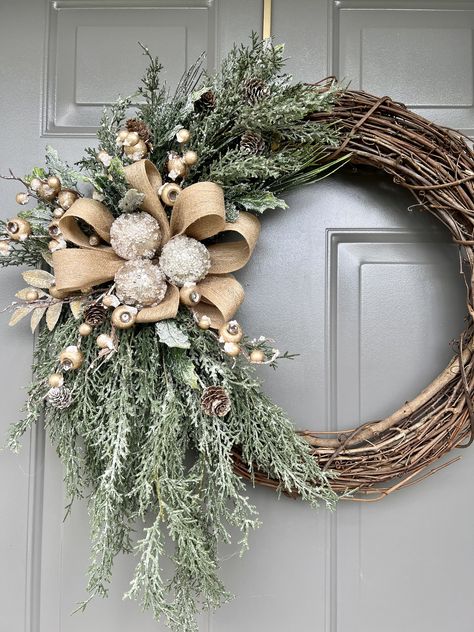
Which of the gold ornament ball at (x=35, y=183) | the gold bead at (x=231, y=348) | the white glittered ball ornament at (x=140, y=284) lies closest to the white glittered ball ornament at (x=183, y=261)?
the white glittered ball ornament at (x=140, y=284)

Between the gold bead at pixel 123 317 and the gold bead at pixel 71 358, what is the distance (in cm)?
7

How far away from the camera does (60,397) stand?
81 centimetres

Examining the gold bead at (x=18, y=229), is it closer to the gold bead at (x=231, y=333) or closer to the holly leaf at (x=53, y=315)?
the holly leaf at (x=53, y=315)

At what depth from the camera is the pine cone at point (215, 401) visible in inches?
30.2

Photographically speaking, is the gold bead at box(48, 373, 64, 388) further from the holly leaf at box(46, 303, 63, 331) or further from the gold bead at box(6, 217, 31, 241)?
the gold bead at box(6, 217, 31, 241)

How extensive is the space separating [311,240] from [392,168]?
19cm

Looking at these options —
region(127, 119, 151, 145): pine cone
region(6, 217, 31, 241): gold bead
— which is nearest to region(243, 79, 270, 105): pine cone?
region(127, 119, 151, 145): pine cone

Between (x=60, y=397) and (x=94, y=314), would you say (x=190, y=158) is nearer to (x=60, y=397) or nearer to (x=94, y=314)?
(x=94, y=314)

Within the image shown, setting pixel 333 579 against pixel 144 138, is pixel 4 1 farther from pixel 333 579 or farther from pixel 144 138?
pixel 333 579

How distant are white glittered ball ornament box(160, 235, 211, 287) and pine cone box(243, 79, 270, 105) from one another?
0.22 metres

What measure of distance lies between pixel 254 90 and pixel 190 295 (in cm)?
31

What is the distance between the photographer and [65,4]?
1.04 m

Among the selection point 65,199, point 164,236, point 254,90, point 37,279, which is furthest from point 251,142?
point 37,279

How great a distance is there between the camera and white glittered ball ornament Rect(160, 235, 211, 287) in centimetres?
81
